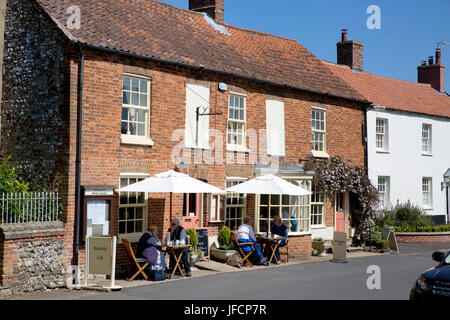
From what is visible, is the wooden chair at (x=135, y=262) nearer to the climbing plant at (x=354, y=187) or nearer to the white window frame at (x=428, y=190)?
the climbing plant at (x=354, y=187)

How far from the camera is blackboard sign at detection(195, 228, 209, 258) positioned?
58.1 feet

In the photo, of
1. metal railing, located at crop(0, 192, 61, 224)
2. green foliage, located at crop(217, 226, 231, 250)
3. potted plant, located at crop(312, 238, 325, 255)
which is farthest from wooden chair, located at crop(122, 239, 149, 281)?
potted plant, located at crop(312, 238, 325, 255)

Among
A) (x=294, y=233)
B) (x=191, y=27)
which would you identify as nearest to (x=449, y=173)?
(x=294, y=233)

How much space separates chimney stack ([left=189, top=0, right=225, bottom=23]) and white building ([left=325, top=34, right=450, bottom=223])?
23.3 ft

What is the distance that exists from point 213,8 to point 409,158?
41.0 ft

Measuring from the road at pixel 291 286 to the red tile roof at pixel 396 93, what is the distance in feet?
37.5

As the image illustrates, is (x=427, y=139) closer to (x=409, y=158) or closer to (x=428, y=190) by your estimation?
(x=409, y=158)

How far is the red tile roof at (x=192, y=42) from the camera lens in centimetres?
1638

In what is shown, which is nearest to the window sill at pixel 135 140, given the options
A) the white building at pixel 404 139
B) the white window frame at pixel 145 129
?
the white window frame at pixel 145 129

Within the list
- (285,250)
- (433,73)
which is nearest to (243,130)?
(285,250)

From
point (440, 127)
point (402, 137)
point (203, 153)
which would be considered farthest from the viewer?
point (440, 127)

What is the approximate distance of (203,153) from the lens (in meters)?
18.4

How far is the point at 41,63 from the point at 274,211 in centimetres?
906

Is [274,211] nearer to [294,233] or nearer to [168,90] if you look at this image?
[294,233]
